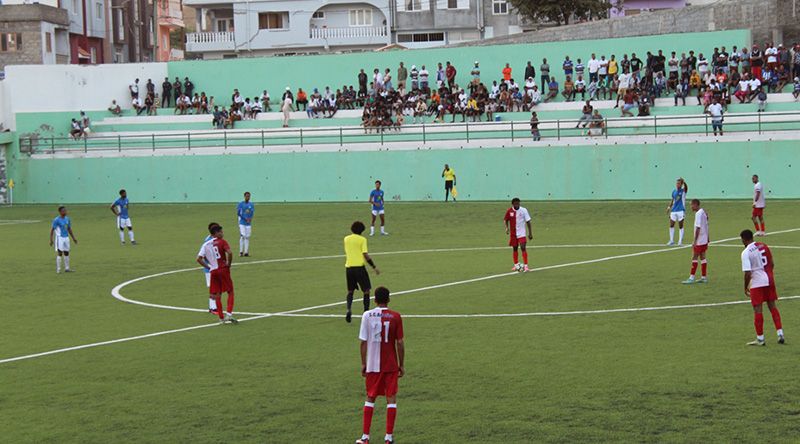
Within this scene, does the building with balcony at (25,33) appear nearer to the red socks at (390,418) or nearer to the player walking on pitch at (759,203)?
the player walking on pitch at (759,203)

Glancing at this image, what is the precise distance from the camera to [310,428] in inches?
592

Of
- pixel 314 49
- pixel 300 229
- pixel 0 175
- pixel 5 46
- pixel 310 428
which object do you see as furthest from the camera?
pixel 314 49

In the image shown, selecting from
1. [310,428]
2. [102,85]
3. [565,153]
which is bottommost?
[310,428]

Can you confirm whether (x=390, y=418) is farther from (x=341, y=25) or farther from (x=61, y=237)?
(x=341, y=25)

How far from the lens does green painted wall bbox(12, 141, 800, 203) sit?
51.4m

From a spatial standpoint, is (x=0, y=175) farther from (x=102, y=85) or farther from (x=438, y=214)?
(x=438, y=214)

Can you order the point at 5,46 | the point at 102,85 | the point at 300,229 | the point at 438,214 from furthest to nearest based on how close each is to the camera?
the point at 5,46, the point at 102,85, the point at 438,214, the point at 300,229

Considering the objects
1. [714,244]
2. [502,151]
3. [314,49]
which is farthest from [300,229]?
[314,49]

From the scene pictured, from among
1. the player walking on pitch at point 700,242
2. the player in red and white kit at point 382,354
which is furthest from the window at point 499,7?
the player in red and white kit at point 382,354

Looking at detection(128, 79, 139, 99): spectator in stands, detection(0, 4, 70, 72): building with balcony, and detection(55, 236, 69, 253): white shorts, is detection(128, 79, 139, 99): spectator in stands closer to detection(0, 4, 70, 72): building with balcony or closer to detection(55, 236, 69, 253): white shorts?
detection(0, 4, 70, 72): building with balcony

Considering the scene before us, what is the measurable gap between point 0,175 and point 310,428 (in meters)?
53.5

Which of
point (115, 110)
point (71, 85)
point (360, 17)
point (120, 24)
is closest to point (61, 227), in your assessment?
point (115, 110)

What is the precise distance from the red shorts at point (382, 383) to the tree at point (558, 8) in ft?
231

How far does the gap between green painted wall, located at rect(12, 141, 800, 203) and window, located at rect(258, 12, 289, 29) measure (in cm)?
3398
